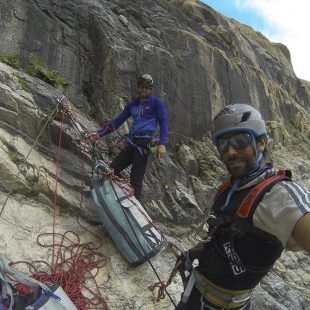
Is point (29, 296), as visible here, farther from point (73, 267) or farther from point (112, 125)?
point (112, 125)

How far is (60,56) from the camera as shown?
10703mm

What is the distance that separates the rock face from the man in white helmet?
2.84 m

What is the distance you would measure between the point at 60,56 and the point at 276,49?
2638cm

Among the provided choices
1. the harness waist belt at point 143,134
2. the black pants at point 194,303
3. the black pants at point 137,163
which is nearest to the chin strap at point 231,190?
the black pants at point 194,303

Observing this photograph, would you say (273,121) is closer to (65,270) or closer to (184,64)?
(184,64)

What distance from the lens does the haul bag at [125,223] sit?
670 cm

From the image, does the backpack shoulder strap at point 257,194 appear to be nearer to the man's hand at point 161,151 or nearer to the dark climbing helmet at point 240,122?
the dark climbing helmet at point 240,122

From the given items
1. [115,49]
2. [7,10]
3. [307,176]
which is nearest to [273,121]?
[307,176]

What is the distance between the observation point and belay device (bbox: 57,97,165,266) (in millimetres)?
6695

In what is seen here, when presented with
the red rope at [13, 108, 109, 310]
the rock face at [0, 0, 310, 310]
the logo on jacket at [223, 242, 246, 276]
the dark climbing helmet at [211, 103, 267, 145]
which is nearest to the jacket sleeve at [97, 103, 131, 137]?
the rock face at [0, 0, 310, 310]

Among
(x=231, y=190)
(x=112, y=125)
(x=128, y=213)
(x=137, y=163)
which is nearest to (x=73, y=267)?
(x=128, y=213)

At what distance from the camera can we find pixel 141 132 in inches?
314

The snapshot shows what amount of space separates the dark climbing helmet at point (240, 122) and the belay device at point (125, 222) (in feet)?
11.9

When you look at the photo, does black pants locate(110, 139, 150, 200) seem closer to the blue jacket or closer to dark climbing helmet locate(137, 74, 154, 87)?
the blue jacket
